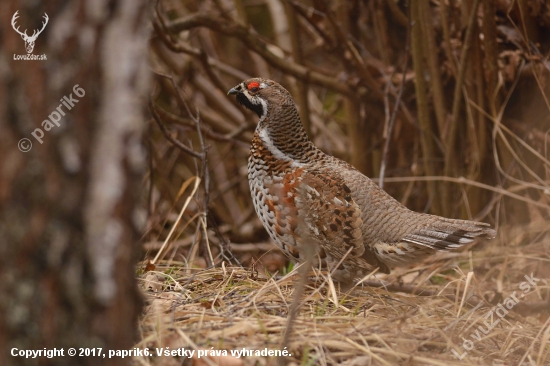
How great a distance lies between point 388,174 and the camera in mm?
5250

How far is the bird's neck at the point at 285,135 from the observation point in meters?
3.56

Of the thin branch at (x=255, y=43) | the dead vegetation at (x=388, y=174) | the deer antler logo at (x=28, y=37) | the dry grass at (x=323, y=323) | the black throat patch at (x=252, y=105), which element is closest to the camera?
the deer antler logo at (x=28, y=37)

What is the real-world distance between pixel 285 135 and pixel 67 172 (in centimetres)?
211

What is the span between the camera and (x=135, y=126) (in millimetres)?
1651

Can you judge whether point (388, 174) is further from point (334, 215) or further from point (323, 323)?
point (323, 323)

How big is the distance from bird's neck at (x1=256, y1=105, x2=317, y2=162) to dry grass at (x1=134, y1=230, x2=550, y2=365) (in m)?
0.79

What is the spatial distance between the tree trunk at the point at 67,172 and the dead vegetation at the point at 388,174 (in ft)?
1.61

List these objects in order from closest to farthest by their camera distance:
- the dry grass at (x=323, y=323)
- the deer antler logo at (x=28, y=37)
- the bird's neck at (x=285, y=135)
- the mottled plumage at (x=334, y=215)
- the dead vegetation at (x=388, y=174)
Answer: the deer antler logo at (x=28, y=37), the dry grass at (x=323, y=323), the dead vegetation at (x=388, y=174), the mottled plumage at (x=334, y=215), the bird's neck at (x=285, y=135)

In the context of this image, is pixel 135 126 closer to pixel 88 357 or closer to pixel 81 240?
pixel 81 240

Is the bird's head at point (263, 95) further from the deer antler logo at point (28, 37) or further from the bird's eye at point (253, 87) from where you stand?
the deer antler logo at point (28, 37)

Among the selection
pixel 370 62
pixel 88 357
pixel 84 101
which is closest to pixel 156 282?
pixel 88 357

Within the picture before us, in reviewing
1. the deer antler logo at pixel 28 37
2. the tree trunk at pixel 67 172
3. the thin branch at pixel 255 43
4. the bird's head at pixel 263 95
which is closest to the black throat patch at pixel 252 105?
the bird's head at pixel 263 95

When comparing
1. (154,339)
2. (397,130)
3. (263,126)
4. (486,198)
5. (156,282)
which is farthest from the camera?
(397,130)

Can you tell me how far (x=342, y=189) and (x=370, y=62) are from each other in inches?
75.4
